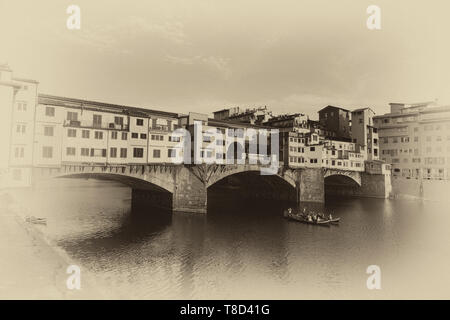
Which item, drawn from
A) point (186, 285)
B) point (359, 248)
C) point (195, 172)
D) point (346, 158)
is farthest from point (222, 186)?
point (186, 285)

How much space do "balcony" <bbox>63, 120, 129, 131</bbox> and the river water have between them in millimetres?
13595

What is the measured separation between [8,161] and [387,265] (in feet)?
131

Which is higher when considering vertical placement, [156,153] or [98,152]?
[156,153]

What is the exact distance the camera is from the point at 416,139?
265 ft

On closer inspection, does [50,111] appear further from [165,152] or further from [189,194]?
[189,194]

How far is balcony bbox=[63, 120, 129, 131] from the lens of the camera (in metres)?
39.8

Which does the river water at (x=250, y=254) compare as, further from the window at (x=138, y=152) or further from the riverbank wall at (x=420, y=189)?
the riverbank wall at (x=420, y=189)

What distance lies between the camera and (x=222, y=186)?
90875mm

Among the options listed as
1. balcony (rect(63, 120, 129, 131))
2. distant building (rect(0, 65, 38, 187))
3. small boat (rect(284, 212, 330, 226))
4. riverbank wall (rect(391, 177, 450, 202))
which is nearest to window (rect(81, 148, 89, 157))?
balcony (rect(63, 120, 129, 131))

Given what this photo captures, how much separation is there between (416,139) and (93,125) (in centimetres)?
8145

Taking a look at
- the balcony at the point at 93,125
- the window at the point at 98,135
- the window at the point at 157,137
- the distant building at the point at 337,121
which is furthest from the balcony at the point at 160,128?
the distant building at the point at 337,121

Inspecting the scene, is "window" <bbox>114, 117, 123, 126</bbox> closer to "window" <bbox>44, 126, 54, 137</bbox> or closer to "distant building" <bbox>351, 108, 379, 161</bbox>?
"window" <bbox>44, 126, 54, 137</bbox>

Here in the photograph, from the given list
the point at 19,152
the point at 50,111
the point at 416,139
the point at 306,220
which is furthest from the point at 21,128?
the point at 416,139
